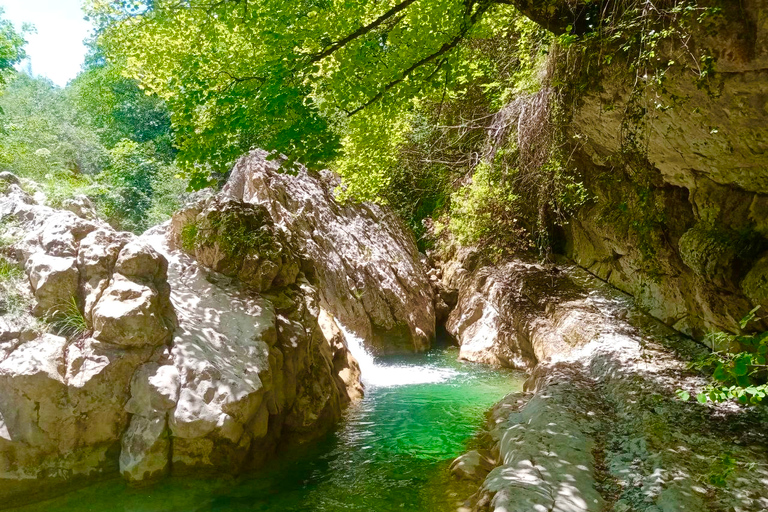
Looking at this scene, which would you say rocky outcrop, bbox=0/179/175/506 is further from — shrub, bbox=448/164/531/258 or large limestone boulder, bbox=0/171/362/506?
shrub, bbox=448/164/531/258

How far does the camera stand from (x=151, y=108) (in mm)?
24891

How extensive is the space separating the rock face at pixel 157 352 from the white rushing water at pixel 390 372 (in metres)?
1.56

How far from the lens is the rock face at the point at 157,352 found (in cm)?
583

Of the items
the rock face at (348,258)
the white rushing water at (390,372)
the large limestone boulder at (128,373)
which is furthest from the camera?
the rock face at (348,258)

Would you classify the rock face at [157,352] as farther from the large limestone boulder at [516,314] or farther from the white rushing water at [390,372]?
the large limestone boulder at [516,314]

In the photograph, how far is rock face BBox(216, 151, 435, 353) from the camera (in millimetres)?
13477

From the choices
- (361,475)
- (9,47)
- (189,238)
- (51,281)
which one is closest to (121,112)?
(9,47)

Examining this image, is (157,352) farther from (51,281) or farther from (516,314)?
(516,314)

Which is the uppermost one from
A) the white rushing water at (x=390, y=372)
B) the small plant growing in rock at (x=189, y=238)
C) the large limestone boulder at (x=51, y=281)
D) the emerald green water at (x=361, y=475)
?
the small plant growing in rock at (x=189, y=238)

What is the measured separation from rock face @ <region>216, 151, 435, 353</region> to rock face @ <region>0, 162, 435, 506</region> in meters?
3.75

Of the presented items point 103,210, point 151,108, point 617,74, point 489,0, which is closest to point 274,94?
point 489,0

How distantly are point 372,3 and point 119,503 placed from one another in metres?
8.53

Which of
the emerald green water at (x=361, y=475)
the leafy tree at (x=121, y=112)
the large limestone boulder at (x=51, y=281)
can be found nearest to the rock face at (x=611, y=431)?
the emerald green water at (x=361, y=475)

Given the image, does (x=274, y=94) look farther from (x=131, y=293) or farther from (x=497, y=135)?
(x=497, y=135)
